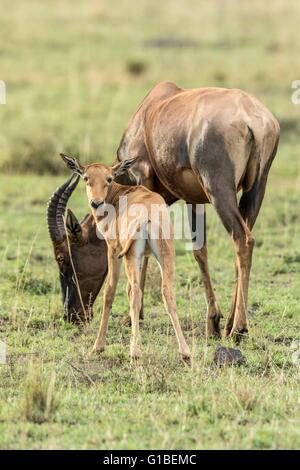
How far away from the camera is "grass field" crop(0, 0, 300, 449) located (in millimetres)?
6242

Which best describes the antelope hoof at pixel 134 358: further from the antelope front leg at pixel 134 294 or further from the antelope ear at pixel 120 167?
the antelope ear at pixel 120 167

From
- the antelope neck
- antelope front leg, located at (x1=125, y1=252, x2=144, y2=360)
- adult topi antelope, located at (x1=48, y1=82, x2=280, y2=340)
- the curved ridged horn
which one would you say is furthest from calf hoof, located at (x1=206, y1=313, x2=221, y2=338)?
the curved ridged horn

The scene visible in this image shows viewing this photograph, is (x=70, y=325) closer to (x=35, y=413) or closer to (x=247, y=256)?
(x=247, y=256)

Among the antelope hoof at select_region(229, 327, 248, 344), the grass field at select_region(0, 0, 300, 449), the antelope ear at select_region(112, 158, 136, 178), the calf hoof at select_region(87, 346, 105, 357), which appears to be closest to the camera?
the grass field at select_region(0, 0, 300, 449)

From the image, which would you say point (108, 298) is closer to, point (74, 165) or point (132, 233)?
point (132, 233)

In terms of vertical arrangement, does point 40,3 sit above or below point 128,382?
above

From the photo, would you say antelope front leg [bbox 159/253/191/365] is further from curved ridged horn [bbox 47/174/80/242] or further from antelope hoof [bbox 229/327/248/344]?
curved ridged horn [bbox 47/174/80/242]

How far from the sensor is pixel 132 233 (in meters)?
7.45

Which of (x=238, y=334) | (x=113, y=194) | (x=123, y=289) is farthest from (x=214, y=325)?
(x=123, y=289)

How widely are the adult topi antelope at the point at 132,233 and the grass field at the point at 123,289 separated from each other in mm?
306

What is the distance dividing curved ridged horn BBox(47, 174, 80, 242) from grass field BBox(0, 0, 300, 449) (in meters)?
0.69

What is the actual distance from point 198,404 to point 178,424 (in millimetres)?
291
